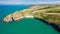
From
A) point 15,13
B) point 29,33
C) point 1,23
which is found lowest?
point 29,33

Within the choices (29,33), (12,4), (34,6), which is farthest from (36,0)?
(29,33)

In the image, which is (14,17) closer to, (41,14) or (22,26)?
(22,26)

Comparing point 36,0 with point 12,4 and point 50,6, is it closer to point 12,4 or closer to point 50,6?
point 50,6

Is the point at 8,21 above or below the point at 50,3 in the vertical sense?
below
